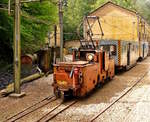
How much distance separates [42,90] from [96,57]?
3.09 m

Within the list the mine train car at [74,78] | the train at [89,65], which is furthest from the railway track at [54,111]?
the train at [89,65]

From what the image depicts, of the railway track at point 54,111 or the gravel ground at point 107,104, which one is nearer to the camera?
the railway track at point 54,111

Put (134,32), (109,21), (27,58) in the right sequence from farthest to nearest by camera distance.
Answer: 1. (109,21)
2. (134,32)
3. (27,58)

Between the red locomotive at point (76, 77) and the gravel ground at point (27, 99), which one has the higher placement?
the red locomotive at point (76, 77)

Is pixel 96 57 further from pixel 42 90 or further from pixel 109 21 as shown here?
pixel 109 21

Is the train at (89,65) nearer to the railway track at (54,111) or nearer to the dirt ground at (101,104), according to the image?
the dirt ground at (101,104)

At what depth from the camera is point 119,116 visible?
1016 centimetres

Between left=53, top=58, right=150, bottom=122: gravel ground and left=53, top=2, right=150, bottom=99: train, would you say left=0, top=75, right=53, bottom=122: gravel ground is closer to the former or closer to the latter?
left=53, top=2, right=150, bottom=99: train

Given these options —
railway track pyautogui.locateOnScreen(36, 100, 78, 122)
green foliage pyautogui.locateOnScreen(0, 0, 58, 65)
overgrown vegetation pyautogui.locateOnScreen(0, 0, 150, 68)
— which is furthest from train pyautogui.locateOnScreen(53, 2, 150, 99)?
green foliage pyautogui.locateOnScreen(0, 0, 58, 65)

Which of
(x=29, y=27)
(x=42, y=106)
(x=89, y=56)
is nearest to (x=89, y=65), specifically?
(x=89, y=56)

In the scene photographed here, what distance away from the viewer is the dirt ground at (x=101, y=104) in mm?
10125

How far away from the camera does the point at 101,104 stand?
1212 cm

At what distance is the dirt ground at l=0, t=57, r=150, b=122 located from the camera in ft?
33.2

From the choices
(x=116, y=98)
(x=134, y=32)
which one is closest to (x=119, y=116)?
(x=116, y=98)
